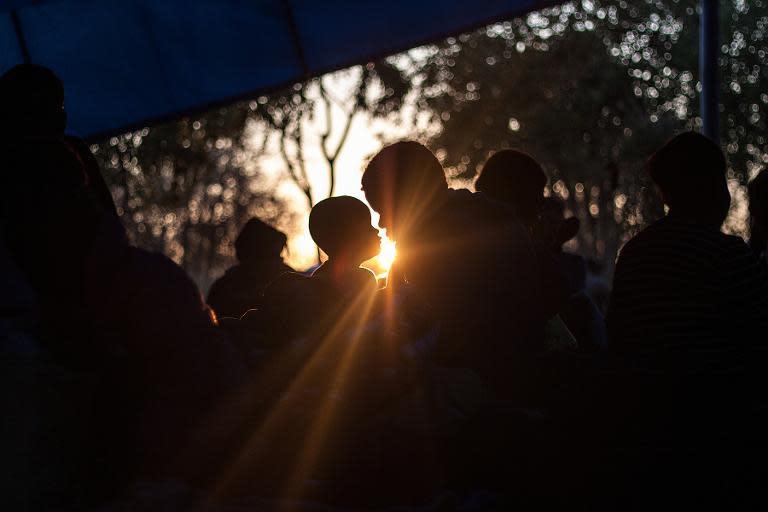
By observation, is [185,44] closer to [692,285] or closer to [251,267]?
[251,267]

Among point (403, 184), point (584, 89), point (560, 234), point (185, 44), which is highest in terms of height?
point (584, 89)

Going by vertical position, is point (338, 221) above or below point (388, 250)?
above

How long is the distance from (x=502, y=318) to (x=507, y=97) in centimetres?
2949

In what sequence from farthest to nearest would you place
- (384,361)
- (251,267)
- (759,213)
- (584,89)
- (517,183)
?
(584,89), (251,267), (759,213), (517,183), (384,361)

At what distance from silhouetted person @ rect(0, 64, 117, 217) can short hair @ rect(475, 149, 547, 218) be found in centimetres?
159

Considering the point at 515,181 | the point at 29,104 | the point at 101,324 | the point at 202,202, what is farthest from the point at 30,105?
the point at 202,202

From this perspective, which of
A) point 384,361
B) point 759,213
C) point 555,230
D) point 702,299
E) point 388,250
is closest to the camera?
point 384,361

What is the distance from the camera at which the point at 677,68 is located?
108ft

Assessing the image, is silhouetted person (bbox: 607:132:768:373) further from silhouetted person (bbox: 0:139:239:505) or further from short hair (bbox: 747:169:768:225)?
silhouetted person (bbox: 0:139:239:505)

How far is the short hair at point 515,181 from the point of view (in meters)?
4.20

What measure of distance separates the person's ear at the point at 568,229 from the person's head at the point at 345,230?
125 centimetres

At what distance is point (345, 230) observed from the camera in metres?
3.74

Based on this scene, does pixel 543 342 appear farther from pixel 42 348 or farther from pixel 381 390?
pixel 42 348

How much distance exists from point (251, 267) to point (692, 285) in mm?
3801
